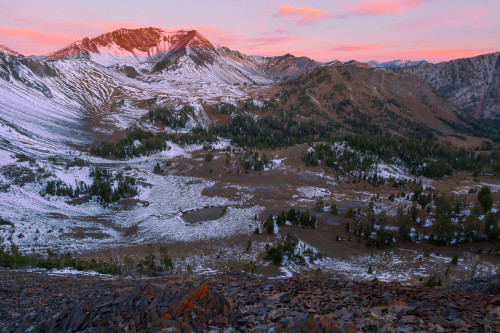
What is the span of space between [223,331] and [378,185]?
6683cm

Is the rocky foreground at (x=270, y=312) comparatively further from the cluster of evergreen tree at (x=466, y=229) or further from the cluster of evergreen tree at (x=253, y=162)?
the cluster of evergreen tree at (x=253, y=162)

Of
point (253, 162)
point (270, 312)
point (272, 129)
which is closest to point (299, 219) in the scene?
point (253, 162)

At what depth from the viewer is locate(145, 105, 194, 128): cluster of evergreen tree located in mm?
123438

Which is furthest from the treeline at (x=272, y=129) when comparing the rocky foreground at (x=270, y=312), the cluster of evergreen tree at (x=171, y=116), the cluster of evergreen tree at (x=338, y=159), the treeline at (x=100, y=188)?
the rocky foreground at (x=270, y=312)

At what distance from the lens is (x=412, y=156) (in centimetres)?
8812

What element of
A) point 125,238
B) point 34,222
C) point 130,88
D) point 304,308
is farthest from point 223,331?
point 130,88

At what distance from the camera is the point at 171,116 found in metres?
126

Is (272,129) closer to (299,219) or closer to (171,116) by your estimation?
(171,116)

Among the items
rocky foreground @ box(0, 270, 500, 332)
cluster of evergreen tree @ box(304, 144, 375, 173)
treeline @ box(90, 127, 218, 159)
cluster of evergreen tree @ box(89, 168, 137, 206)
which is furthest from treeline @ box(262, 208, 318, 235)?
treeline @ box(90, 127, 218, 159)

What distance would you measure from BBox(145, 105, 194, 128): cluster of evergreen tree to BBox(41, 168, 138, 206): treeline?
219 ft

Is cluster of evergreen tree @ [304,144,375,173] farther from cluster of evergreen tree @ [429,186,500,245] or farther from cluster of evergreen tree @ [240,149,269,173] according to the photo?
cluster of evergreen tree @ [429,186,500,245]

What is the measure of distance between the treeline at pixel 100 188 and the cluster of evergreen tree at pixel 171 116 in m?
66.9

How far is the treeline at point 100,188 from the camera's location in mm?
50000

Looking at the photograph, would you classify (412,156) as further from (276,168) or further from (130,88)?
(130,88)
